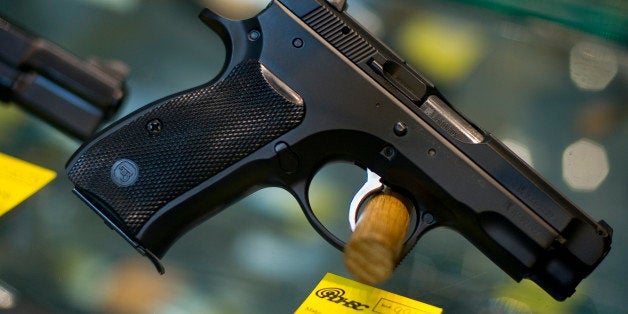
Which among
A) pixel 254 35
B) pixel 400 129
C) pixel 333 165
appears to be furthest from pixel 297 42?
pixel 333 165

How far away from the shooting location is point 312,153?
1.10 m

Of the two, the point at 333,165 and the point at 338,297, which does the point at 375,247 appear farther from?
the point at 333,165

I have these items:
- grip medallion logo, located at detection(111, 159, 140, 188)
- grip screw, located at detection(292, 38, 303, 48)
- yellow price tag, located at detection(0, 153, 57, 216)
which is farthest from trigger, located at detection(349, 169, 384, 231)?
yellow price tag, located at detection(0, 153, 57, 216)

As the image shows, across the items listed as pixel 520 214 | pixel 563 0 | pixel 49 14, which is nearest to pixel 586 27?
pixel 563 0

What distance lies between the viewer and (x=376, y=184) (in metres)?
1.12

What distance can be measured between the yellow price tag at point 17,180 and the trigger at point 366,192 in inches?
19.3

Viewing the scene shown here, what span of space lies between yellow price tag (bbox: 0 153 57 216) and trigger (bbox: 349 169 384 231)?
49 centimetres

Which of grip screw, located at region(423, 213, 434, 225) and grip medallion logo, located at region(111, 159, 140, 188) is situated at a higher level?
grip screw, located at region(423, 213, 434, 225)

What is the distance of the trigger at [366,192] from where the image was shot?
112 cm

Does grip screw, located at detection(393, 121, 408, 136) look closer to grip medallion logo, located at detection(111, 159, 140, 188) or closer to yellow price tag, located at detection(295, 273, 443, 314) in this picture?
yellow price tag, located at detection(295, 273, 443, 314)

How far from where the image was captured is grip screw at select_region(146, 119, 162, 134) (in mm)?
1069

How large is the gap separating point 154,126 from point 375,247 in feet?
1.17

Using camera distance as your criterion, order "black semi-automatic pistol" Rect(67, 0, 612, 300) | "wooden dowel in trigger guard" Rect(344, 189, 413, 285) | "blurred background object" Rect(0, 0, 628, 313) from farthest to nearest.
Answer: "blurred background object" Rect(0, 0, 628, 313), "black semi-automatic pistol" Rect(67, 0, 612, 300), "wooden dowel in trigger guard" Rect(344, 189, 413, 285)

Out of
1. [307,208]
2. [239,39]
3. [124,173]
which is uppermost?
[239,39]
